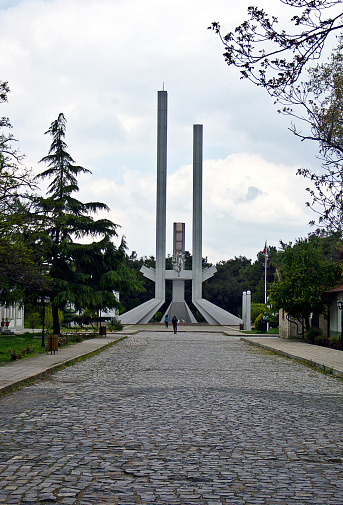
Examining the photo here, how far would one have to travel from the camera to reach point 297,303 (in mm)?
33562

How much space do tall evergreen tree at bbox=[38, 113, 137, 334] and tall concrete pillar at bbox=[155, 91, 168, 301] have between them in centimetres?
2687

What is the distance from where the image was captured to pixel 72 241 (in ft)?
124

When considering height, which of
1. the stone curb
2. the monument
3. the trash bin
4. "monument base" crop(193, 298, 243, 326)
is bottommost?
the stone curb

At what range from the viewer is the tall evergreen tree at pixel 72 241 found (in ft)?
118

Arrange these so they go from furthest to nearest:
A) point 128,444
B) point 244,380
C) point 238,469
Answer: point 244,380 < point 128,444 < point 238,469

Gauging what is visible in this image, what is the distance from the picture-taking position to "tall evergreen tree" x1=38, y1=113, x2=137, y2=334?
118ft

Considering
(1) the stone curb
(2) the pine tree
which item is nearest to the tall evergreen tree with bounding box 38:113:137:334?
(2) the pine tree

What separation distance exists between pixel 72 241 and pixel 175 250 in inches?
1172

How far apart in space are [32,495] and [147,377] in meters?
10.1

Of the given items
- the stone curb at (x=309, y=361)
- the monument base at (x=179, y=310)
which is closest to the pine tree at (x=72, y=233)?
the stone curb at (x=309, y=361)

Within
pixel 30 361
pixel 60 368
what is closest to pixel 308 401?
pixel 60 368

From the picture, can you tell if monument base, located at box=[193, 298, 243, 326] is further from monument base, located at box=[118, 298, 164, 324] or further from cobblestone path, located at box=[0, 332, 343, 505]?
cobblestone path, located at box=[0, 332, 343, 505]

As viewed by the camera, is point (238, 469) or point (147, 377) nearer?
point (238, 469)

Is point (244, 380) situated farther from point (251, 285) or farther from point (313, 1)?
point (251, 285)
